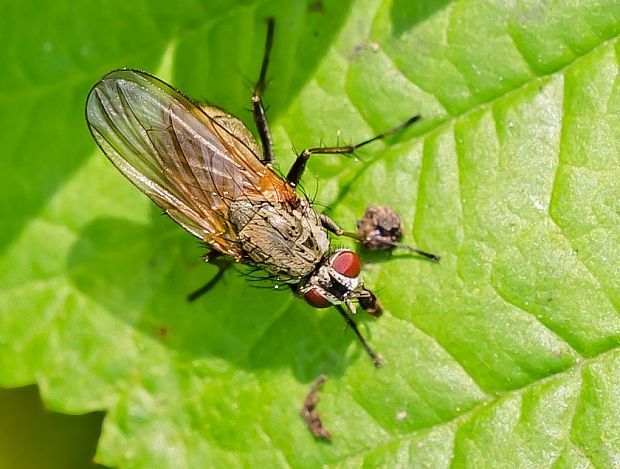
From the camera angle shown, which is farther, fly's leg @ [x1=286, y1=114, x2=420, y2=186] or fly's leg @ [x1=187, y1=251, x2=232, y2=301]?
fly's leg @ [x1=187, y1=251, x2=232, y2=301]

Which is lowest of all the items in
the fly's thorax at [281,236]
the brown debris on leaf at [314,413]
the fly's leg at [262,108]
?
the brown debris on leaf at [314,413]

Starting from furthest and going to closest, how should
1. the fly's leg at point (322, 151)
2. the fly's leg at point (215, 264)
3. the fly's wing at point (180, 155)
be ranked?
1. the fly's leg at point (215, 264)
2. the fly's wing at point (180, 155)
3. the fly's leg at point (322, 151)

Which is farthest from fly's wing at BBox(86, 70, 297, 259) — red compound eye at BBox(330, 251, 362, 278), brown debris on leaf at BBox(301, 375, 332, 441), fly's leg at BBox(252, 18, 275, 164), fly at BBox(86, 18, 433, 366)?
brown debris on leaf at BBox(301, 375, 332, 441)

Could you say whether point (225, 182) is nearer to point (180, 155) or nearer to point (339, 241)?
point (180, 155)

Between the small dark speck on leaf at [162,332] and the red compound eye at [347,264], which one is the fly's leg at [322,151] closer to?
the red compound eye at [347,264]

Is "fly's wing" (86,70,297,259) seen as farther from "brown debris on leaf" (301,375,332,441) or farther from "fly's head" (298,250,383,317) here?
"brown debris on leaf" (301,375,332,441)

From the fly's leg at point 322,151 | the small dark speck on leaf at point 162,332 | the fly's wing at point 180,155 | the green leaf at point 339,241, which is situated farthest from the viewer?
the small dark speck on leaf at point 162,332

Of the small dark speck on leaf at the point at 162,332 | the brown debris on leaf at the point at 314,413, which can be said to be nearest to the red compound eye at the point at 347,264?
the brown debris on leaf at the point at 314,413
